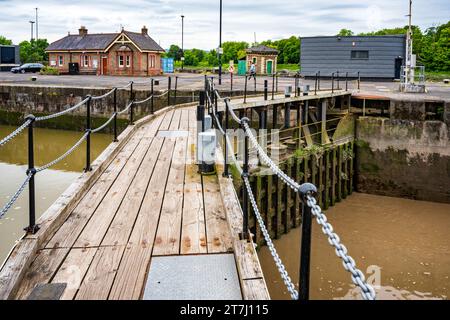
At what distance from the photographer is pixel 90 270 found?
421 centimetres

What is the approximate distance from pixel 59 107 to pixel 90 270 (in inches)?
924

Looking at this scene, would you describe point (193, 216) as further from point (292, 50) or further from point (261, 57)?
point (292, 50)

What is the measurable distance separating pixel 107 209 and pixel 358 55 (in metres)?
32.9

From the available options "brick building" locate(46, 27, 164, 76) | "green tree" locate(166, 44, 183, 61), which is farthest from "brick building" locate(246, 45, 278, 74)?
"green tree" locate(166, 44, 183, 61)

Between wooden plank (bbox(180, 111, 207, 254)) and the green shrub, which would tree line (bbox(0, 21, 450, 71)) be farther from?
wooden plank (bbox(180, 111, 207, 254))

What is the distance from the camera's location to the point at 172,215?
5.71 meters

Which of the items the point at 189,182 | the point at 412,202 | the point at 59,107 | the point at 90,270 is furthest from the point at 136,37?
the point at 90,270

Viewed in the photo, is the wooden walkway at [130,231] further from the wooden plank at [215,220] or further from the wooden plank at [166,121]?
the wooden plank at [166,121]

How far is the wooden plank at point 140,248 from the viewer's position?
3867mm

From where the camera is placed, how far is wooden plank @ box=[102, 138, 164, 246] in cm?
499

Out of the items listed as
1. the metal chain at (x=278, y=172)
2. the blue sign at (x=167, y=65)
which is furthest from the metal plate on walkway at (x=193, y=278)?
the blue sign at (x=167, y=65)

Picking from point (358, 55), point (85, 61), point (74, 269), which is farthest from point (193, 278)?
point (85, 61)

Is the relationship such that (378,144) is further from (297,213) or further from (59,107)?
(59,107)

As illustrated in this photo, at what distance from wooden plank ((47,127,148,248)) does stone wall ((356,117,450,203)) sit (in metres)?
12.4
